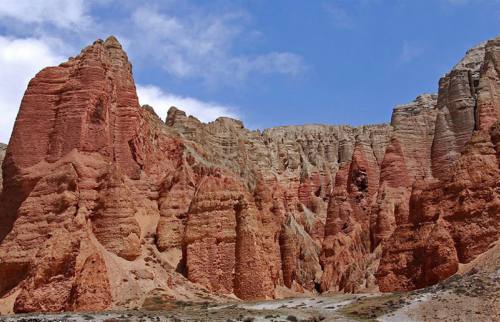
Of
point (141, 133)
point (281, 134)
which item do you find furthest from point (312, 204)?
point (141, 133)

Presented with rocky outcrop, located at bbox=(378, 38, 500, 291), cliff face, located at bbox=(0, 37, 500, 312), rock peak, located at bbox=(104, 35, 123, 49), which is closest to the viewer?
rocky outcrop, located at bbox=(378, 38, 500, 291)

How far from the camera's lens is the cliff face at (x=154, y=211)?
164 feet

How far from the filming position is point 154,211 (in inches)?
2581

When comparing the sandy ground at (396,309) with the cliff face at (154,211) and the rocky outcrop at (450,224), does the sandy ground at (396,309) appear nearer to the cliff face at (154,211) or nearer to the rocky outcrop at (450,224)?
the rocky outcrop at (450,224)

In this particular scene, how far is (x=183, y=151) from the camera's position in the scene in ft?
254

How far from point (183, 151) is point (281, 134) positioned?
10840cm

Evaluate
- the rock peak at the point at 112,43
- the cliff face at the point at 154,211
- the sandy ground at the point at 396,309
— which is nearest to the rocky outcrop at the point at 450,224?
the cliff face at the point at 154,211

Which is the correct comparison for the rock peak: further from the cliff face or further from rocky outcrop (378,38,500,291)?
rocky outcrop (378,38,500,291)

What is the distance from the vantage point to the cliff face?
49906mm

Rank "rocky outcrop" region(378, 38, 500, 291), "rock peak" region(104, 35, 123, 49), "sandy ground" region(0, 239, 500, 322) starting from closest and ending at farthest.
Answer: "sandy ground" region(0, 239, 500, 322) < "rocky outcrop" region(378, 38, 500, 291) < "rock peak" region(104, 35, 123, 49)

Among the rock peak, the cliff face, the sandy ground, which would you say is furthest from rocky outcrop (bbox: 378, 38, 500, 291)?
the rock peak

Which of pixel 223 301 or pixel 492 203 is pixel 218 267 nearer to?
pixel 223 301

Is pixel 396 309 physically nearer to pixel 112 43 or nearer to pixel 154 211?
pixel 154 211

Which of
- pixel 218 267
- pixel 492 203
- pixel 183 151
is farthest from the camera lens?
pixel 183 151
